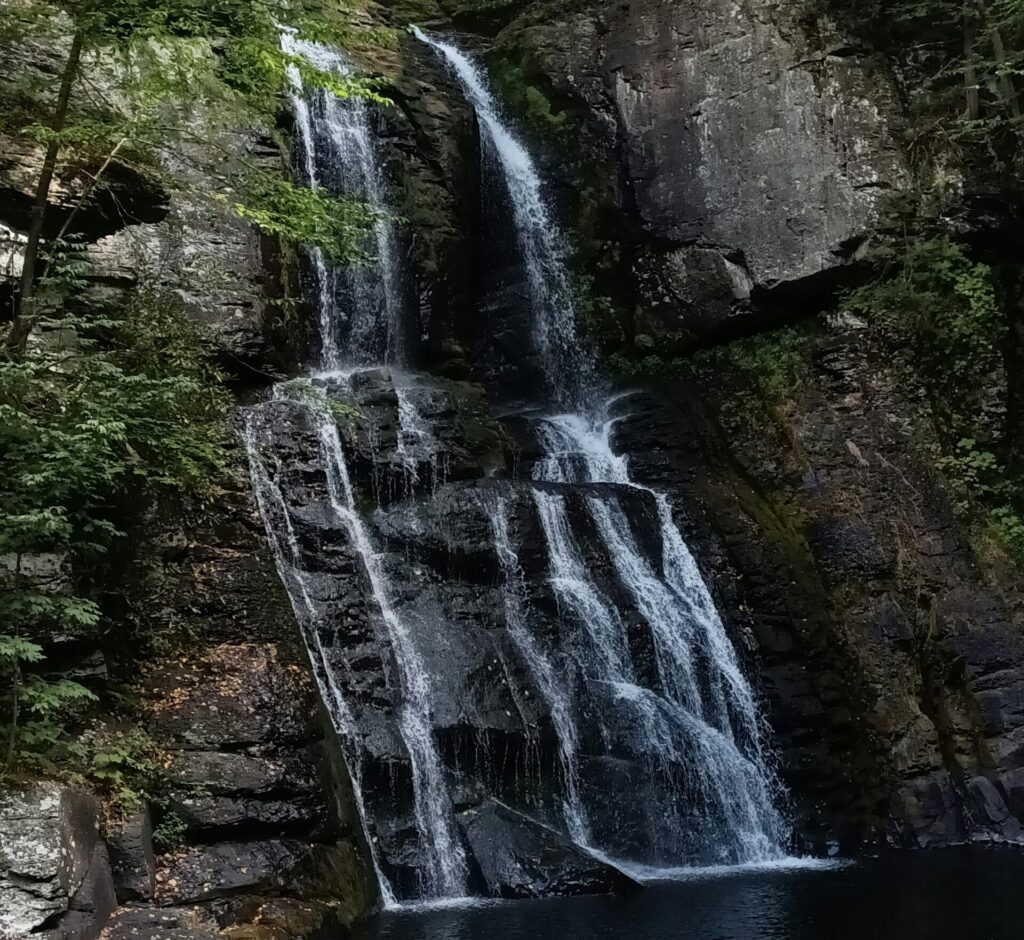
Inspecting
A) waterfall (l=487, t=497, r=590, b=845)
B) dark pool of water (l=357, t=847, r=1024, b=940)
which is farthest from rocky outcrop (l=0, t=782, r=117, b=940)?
waterfall (l=487, t=497, r=590, b=845)

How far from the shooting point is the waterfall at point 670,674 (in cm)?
992

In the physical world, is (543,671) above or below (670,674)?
above

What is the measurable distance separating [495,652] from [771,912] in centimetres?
364

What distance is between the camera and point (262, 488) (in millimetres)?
9914

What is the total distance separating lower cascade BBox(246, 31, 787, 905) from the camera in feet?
28.5

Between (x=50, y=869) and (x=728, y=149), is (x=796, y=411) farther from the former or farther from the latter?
(x=50, y=869)

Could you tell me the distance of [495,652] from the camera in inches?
395

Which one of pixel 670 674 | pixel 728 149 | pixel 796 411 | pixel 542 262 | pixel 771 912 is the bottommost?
pixel 771 912

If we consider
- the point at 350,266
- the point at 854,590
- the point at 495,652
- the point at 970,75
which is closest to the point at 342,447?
the point at 495,652

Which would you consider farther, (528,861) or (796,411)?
(796,411)

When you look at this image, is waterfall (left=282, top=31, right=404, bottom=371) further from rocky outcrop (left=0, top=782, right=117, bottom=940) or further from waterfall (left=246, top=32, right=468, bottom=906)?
rocky outcrop (left=0, top=782, right=117, bottom=940)

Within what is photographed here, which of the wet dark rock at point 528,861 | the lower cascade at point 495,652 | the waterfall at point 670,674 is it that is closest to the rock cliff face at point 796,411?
the waterfall at point 670,674

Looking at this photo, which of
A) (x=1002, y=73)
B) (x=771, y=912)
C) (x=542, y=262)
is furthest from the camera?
(x=542, y=262)

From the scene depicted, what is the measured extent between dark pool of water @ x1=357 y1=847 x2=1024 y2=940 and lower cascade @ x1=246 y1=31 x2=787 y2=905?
0.52 meters
